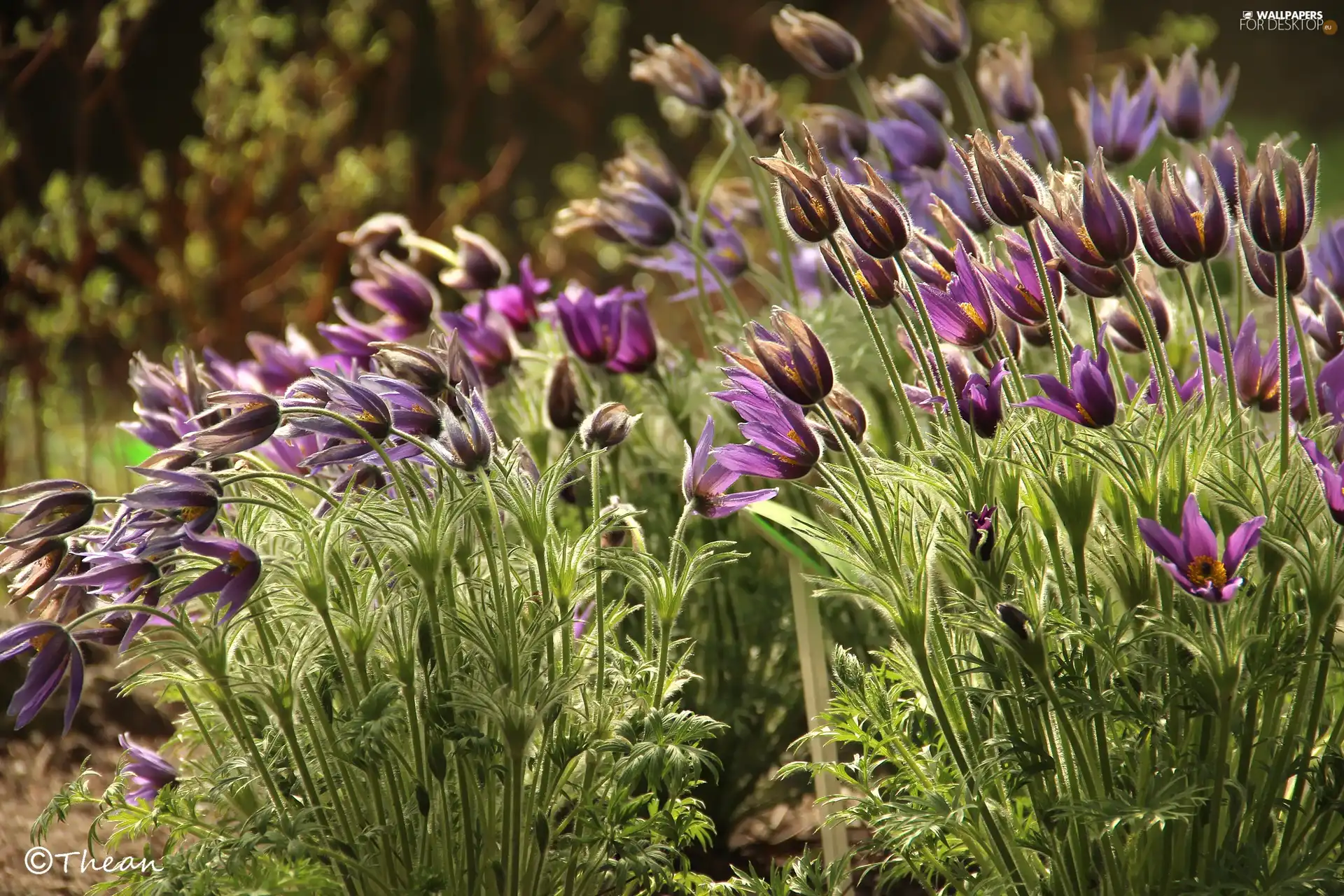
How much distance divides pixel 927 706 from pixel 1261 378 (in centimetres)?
40

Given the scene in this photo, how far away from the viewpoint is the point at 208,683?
111cm

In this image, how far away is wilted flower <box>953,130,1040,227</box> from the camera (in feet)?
3.25

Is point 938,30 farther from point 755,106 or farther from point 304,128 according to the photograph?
point 304,128

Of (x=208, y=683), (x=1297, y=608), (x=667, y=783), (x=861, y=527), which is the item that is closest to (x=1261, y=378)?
(x=1297, y=608)

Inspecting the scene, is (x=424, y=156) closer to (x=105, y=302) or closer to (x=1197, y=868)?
(x=105, y=302)

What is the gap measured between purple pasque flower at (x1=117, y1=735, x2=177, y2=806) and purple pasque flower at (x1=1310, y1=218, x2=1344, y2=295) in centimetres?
130

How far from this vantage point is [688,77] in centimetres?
173

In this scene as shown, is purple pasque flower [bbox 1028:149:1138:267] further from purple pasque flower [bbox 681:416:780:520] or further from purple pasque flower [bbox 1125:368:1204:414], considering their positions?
purple pasque flower [bbox 681:416:780:520]

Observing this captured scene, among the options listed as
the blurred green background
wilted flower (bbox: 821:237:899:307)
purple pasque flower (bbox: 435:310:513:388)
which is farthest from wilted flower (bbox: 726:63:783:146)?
the blurred green background

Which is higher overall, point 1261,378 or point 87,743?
point 1261,378

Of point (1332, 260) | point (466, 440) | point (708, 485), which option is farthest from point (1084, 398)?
point (1332, 260)

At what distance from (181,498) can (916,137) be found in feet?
3.68

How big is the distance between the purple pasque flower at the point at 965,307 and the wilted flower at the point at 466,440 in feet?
1.26

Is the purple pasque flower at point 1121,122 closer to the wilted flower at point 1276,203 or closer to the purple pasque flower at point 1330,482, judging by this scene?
the wilted flower at point 1276,203
